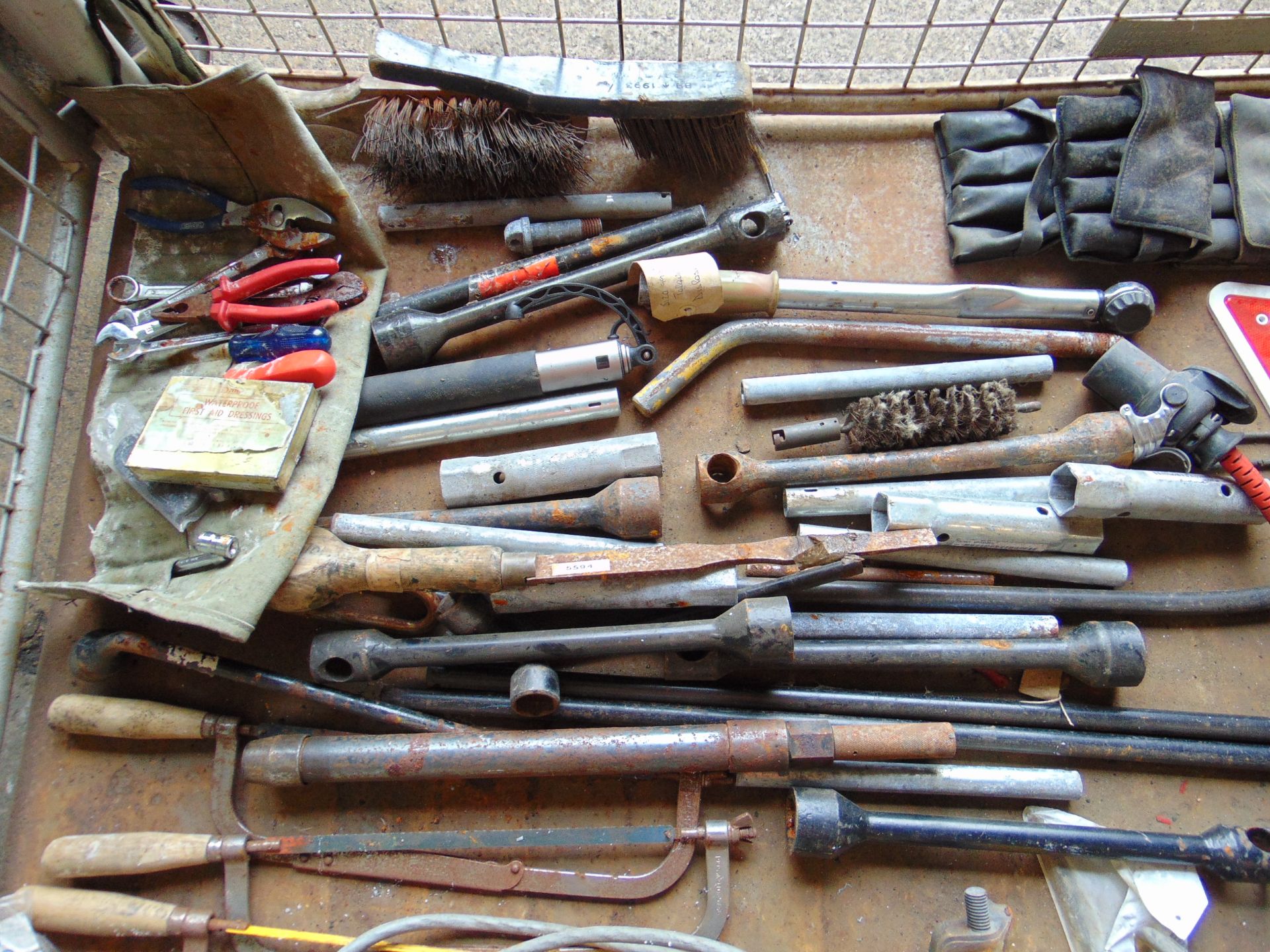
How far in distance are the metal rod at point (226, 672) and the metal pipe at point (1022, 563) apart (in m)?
0.88

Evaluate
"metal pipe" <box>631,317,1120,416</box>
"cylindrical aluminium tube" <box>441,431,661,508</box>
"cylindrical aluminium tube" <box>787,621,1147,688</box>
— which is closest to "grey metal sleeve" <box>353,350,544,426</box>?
"cylindrical aluminium tube" <box>441,431,661,508</box>

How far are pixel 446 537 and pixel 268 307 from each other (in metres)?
0.67

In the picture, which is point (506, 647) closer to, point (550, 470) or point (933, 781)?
point (550, 470)

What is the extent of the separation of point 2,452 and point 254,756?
92 cm

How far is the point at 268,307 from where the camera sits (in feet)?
5.56

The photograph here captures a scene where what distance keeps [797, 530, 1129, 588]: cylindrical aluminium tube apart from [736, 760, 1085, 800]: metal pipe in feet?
1.25

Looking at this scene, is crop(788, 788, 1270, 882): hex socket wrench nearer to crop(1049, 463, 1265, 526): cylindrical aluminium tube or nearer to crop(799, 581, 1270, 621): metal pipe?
crop(799, 581, 1270, 621): metal pipe

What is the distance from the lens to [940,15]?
7.27ft

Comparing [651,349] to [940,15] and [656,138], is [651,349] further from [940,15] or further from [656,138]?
[940,15]

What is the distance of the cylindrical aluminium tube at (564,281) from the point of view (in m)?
1.73

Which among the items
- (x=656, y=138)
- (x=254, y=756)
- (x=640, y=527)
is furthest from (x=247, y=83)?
(x=254, y=756)

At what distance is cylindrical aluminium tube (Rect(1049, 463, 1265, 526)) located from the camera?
4.96 ft

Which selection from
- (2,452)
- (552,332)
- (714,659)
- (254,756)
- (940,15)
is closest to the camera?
(254,756)

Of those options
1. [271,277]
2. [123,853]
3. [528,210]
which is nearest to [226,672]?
[123,853]
